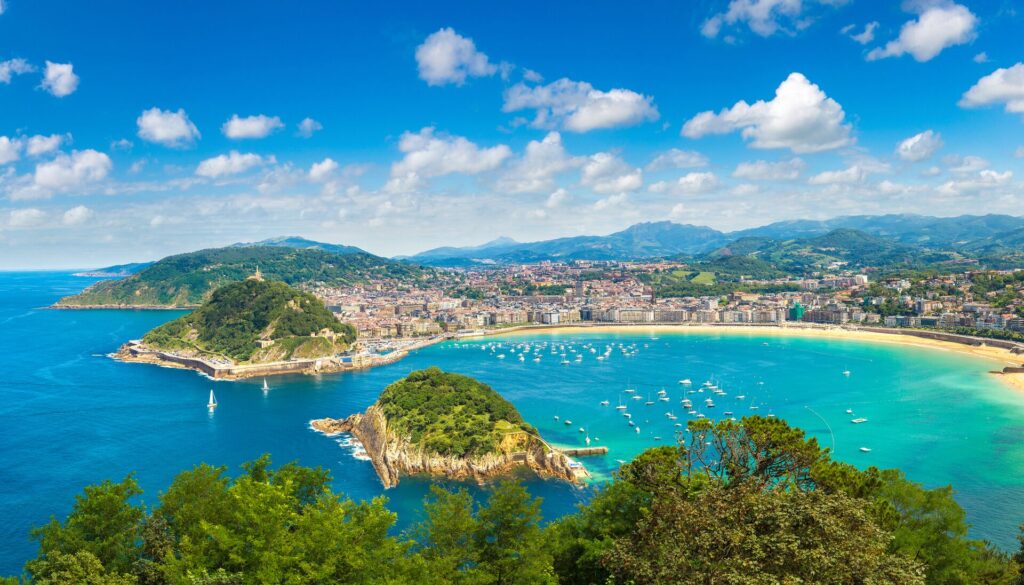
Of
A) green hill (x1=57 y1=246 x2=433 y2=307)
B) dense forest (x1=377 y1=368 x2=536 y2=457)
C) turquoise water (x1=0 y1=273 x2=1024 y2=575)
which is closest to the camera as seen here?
turquoise water (x1=0 y1=273 x2=1024 y2=575)

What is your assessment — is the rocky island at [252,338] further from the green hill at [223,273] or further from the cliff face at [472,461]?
the green hill at [223,273]

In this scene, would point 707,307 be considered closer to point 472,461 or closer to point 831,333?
point 831,333

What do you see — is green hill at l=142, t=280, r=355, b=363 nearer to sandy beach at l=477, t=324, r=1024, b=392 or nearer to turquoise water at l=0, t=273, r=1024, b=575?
turquoise water at l=0, t=273, r=1024, b=575

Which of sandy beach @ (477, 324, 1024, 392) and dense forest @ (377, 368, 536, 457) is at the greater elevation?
dense forest @ (377, 368, 536, 457)

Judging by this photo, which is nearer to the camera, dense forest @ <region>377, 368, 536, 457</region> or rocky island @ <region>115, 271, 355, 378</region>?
dense forest @ <region>377, 368, 536, 457</region>

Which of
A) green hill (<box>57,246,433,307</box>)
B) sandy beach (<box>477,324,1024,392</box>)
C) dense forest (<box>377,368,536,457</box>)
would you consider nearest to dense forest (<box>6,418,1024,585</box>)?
dense forest (<box>377,368,536,457</box>)

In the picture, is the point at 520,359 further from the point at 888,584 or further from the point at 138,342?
the point at 888,584

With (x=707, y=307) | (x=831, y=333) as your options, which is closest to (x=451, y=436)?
(x=831, y=333)

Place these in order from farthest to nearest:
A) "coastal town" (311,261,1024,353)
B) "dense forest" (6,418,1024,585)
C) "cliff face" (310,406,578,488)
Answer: "coastal town" (311,261,1024,353)
"cliff face" (310,406,578,488)
"dense forest" (6,418,1024,585)
